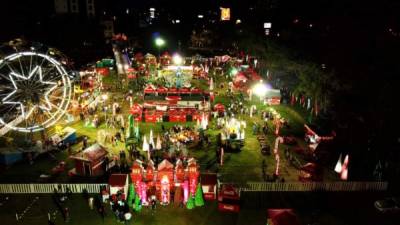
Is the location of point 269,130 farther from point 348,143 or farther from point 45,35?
point 45,35

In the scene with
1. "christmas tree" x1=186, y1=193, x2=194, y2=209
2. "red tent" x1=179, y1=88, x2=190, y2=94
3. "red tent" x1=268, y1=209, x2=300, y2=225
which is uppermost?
"red tent" x1=179, y1=88, x2=190, y2=94

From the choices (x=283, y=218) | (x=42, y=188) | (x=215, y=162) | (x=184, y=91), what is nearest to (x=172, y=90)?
(x=184, y=91)

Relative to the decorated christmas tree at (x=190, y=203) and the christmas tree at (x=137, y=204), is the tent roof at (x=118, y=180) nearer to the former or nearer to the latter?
the christmas tree at (x=137, y=204)

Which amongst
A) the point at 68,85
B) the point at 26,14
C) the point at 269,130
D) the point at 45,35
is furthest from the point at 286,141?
the point at 26,14

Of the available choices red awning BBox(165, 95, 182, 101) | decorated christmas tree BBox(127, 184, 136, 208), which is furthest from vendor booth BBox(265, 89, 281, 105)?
decorated christmas tree BBox(127, 184, 136, 208)

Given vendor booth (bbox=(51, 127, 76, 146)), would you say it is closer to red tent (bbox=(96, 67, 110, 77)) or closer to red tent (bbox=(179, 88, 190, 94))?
red tent (bbox=(179, 88, 190, 94))

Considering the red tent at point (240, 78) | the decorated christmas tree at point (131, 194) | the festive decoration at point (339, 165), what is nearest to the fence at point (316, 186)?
the festive decoration at point (339, 165)
